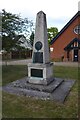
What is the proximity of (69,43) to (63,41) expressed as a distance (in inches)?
53.9

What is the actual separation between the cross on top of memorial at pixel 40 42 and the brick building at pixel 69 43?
17.4m

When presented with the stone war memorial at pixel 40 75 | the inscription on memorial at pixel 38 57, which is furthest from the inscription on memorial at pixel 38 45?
A: the inscription on memorial at pixel 38 57

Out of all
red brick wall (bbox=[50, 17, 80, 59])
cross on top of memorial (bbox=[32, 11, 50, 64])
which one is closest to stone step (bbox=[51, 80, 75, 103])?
cross on top of memorial (bbox=[32, 11, 50, 64])

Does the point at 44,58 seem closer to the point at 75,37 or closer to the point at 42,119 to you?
the point at 42,119

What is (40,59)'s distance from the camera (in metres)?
10.4

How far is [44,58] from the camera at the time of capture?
10289mm

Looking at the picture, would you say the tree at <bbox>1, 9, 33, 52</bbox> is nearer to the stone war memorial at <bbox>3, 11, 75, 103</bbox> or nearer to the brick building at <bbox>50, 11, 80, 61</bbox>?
the stone war memorial at <bbox>3, 11, 75, 103</bbox>

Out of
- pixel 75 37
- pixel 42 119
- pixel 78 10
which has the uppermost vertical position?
pixel 78 10

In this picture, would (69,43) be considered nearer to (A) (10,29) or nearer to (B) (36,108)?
(A) (10,29)

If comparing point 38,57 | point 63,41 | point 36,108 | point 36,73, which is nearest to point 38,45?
point 38,57

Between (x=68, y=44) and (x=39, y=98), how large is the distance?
20730mm

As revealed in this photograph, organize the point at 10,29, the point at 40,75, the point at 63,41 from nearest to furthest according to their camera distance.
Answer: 1. the point at 40,75
2. the point at 10,29
3. the point at 63,41

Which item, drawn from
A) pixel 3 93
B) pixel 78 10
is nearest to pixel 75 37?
pixel 78 10

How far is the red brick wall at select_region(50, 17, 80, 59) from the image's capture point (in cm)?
2805
